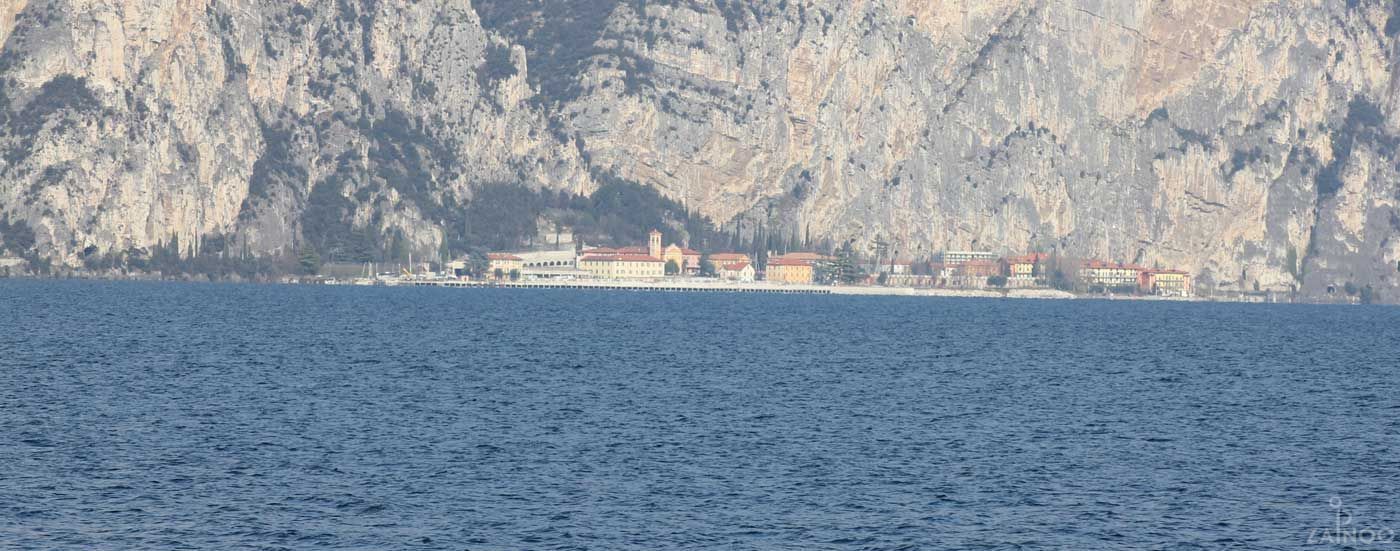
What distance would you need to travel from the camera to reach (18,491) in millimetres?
46969

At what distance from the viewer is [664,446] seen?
196 feet

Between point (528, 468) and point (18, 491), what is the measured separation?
48.8 feet

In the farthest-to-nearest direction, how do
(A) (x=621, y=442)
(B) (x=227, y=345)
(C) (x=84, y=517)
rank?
(B) (x=227, y=345)
(A) (x=621, y=442)
(C) (x=84, y=517)

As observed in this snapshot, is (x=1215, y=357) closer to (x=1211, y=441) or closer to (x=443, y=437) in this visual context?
(x=1211, y=441)

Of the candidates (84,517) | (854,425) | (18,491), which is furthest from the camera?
(854,425)

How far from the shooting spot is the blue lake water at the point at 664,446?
44.9 m

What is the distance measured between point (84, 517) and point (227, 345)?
60602mm

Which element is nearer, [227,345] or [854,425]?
[854,425]

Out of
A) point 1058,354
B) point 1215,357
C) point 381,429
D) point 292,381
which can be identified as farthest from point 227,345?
point 1215,357

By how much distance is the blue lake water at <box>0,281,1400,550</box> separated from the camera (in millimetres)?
44875

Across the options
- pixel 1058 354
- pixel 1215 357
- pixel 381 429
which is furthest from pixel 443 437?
pixel 1215 357

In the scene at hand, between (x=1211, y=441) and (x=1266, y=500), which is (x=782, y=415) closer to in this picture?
(x=1211, y=441)

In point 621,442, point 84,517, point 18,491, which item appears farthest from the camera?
point 621,442

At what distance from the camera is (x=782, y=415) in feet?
231
